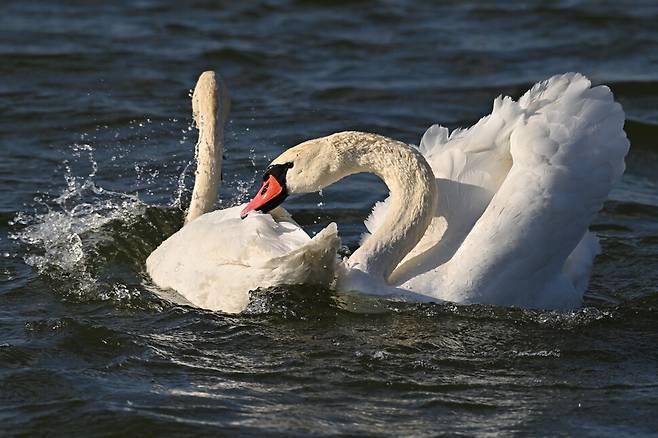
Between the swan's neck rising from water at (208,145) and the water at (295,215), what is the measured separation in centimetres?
44

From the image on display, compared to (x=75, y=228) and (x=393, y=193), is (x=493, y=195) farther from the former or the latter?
(x=75, y=228)

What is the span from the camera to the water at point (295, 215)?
6621 millimetres

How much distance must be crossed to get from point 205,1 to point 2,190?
25.1ft

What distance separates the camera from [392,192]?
Answer: 315 inches

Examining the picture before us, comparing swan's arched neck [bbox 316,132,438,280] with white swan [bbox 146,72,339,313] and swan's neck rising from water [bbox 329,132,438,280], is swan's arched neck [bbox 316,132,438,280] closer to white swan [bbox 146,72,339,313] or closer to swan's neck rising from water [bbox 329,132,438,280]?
swan's neck rising from water [bbox 329,132,438,280]

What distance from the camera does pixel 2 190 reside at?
10.8 meters

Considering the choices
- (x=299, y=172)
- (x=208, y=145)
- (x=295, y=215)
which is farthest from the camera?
(x=295, y=215)

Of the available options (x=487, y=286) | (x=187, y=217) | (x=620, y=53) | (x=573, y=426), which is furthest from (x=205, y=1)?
(x=573, y=426)

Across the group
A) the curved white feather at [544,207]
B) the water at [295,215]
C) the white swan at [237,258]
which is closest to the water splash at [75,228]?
the water at [295,215]

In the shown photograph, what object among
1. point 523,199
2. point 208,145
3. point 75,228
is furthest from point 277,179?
point 75,228

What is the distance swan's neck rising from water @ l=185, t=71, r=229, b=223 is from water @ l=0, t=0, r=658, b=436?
440 mm

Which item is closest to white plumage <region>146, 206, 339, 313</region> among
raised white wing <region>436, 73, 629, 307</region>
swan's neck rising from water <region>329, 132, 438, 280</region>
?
swan's neck rising from water <region>329, 132, 438, 280</region>

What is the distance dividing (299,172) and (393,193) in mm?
564

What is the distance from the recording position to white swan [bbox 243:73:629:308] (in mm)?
7473
